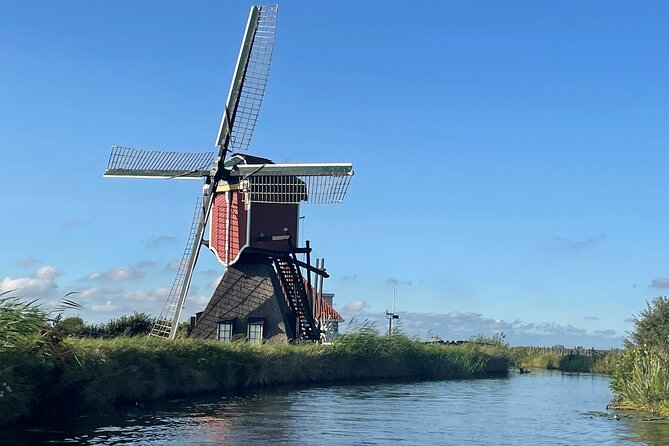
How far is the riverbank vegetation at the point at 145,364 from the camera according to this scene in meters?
17.9

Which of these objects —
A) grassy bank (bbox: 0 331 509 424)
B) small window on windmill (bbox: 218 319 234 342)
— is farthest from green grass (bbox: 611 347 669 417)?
small window on windmill (bbox: 218 319 234 342)

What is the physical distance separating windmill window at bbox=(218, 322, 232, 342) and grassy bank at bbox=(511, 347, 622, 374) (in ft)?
74.6

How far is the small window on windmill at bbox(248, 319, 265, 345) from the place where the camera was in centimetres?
3697

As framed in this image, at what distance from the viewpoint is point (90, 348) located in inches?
816

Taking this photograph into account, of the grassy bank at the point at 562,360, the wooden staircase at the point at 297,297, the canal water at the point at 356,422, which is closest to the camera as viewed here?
the canal water at the point at 356,422

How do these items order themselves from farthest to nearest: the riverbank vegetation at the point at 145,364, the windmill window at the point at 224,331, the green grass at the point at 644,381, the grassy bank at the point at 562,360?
the grassy bank at the point at 562,360, the windmill window at the point at 224,331, the green grass at the point at 644,381, the riverbank vegetation at the point at 145,364

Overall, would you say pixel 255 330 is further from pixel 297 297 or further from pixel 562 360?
pixel 562 360

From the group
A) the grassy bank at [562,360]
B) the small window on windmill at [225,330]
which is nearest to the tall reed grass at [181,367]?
the small window on windmill at [225,330]

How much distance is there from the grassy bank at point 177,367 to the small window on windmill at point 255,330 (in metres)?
3.49

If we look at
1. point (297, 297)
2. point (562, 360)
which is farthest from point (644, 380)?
point (562, 360)

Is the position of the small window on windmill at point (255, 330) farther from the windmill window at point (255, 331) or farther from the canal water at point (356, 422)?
the canal water at point (356, 422)

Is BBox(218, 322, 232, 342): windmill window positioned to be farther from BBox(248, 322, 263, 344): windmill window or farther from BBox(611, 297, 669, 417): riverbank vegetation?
BBox(611, 297, 669, 417): riverbank vegetation

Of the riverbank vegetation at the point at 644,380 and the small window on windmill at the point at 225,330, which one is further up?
the small window on windmill at the point at 225,330

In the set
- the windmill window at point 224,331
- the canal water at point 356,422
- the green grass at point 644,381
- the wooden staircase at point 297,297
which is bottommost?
the canal water at point 356,422
